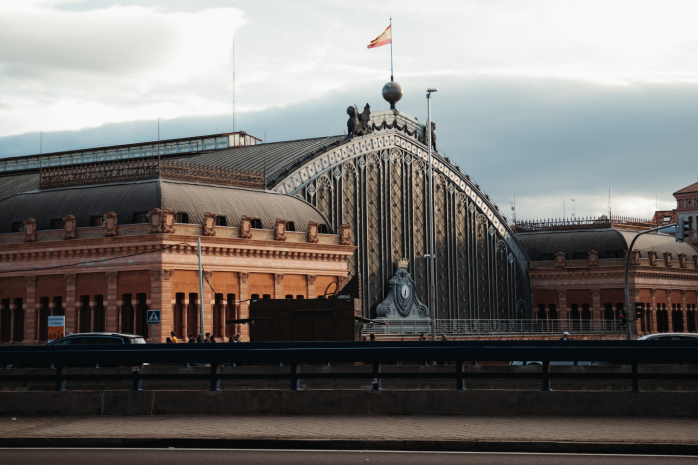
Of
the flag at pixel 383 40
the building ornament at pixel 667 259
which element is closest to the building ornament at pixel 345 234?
the flag at pixel 383 40

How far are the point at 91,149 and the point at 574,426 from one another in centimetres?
7610

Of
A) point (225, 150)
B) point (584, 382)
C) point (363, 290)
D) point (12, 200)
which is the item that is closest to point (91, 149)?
point (225, 150)

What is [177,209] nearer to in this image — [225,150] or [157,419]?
[225,150]

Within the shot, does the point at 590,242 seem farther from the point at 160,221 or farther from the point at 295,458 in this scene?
the point at 295,458

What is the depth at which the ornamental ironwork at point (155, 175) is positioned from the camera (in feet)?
197

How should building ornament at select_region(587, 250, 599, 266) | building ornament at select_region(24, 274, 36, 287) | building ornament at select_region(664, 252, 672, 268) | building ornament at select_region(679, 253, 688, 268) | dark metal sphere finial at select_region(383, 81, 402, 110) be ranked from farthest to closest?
building ornament at select_region(679, 253, 688, 268) < building ornament at select_region(664, 252, 672, 268) < building ornament at select_region(587, 250, 599, 266) < dark metal sphere finial at select_region(383, 81, 402, 110) < building ornament at select_region(24, 274, 36, 287)

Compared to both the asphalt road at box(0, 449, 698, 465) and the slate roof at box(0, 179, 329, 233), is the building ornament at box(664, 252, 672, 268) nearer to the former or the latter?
the slate roof at box(0, 179, 329, 233)

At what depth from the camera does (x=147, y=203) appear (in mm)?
56219

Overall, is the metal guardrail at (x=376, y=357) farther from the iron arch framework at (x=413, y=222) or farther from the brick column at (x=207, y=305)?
the iron arch framework at (x=413, y=222)

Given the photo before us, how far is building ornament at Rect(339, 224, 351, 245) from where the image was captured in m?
65.9

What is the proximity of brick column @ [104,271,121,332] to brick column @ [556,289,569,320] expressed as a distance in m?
48.4

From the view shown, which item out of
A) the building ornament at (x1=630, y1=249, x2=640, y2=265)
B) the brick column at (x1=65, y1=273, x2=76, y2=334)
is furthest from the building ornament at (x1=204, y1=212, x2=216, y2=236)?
the building ornament at (x1=630, y1=249, x2=640, y2=265)

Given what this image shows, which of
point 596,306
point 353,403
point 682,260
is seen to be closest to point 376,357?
point 353,403

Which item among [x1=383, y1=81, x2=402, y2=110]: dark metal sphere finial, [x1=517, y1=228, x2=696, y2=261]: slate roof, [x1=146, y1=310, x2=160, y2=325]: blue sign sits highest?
[x1=383, y1=81, x2=402, y2=110]: dark metal sphere finial
